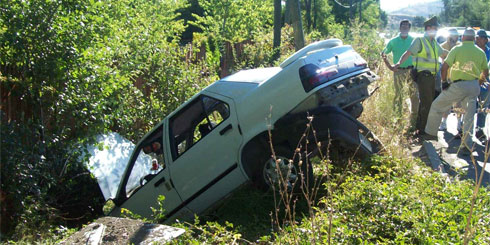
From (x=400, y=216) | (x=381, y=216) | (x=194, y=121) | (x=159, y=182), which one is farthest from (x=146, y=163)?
(x=400, y=216)

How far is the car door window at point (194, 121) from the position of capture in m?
7.36

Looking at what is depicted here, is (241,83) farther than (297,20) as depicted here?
No

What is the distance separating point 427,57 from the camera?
10578 mm

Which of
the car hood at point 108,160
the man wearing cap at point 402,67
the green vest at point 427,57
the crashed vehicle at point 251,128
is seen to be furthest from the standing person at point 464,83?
the car hood at point 108,160

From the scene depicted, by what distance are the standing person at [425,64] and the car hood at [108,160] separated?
5.24 metres

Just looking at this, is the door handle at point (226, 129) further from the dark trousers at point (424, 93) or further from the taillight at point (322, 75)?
the dark trousers at point (424, 93)

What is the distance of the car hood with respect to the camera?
8.76 m

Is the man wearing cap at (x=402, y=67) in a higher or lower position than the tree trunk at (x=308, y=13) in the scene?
higher

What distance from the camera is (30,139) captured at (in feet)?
24.6

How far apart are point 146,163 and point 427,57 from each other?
18.1 ft

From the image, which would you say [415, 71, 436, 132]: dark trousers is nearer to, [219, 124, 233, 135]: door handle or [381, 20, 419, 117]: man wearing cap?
[381, 20, 419, 117]: man wearing cap

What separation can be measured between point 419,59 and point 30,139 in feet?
22.7

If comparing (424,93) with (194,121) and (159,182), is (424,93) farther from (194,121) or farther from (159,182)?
(159,182)

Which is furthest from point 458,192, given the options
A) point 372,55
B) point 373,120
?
point 372,55
